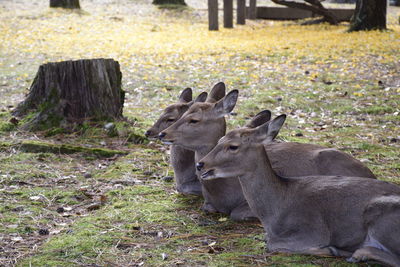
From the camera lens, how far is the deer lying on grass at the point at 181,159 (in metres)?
6.27

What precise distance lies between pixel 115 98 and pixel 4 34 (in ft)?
37.4

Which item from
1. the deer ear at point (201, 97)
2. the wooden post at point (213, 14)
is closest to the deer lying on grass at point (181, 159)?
the deer ear at point (201, 97)

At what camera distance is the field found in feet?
16.3

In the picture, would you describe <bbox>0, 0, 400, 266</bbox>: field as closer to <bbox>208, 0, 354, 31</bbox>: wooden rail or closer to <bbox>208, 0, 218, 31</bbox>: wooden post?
<bbox>208, 0, 218, 31</bbox>: wooden post

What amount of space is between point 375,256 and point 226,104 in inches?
85.4

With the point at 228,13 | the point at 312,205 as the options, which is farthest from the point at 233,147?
the point at 228,13

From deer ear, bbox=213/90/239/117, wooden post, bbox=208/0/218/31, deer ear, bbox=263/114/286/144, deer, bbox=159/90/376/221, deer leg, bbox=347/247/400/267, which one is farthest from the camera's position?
wooden post, bbox=208/0/218/31

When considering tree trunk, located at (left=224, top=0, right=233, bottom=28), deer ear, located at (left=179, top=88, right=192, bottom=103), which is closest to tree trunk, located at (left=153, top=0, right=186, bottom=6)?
tree trunk, located at (left=224, top=0, right=233, bottom=28)

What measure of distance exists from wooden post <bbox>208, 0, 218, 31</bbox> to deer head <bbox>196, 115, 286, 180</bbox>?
1604 centimetres

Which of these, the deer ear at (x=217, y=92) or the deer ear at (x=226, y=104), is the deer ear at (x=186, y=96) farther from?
the deer ear at (x=226, y=104)

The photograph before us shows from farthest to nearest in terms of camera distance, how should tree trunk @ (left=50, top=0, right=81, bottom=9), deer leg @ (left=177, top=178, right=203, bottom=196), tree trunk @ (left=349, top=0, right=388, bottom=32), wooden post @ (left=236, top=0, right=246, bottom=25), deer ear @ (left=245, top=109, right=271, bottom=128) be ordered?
tree trunk @ (left=50, top=0, right=81, bottom=9), wooden post @ (left=236, top=0, right=246, bottom=25), tree trunk @ (left=349, top=0, right=388, bottom=32), deer leg @ (left=177, top=178, right=203, bottom=196), deer ear @ (left=245, top=109, right=271, bottom=128)

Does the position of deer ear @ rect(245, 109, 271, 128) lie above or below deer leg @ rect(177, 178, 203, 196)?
above

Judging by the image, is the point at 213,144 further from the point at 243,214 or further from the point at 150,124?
the point at 150,124

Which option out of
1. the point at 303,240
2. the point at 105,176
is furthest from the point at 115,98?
the point at 303,240
